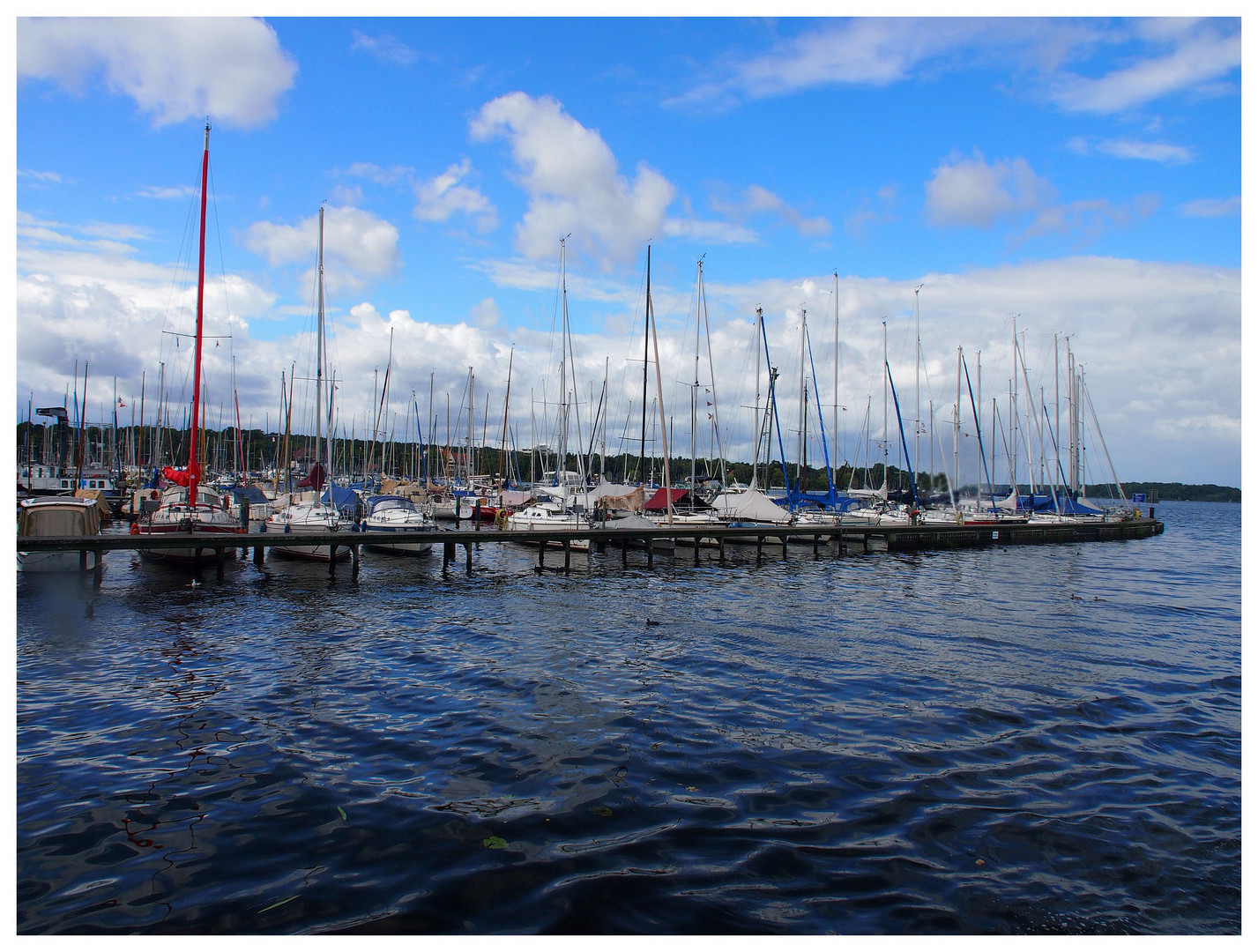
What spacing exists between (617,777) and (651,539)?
29.4 metres

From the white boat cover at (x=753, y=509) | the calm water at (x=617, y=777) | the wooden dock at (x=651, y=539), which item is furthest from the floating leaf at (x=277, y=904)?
the white boat cover at (x=753, y=509)

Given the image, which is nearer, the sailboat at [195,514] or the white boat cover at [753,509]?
the sailboat at [195,514]

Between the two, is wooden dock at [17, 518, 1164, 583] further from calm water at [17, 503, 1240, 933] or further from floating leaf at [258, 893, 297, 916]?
floating leaf at [258, 893, 297, 916]

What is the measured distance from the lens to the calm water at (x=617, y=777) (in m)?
7.08

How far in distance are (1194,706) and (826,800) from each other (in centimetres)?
1013

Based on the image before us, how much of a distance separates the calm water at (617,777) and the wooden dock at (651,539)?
603 centimetres

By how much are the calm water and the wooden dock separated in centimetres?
603

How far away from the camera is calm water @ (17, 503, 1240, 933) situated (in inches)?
279

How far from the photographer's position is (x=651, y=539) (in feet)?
129

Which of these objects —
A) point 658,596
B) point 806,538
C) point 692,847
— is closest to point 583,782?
point 692,847

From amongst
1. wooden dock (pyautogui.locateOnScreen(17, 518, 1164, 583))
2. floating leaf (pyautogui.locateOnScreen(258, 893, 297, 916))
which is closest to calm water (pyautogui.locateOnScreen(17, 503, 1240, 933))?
floating leaf (pyautogui.locateOnScreen(258, 893, 297, 916))

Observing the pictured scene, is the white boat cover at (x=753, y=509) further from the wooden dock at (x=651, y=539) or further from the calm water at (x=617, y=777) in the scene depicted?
the calm water at (x=617, y=777)

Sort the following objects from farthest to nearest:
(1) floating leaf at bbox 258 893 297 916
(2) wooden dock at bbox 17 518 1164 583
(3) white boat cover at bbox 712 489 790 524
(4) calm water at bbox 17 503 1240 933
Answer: (3) white boat cover at bbox 712 489 790 524 → (2) wooden dock at bbox 17 518 1164 583 → (4) calm water at bbox 17 503 1240 933 → (1) floating leaf at bbox 258 893 297 916

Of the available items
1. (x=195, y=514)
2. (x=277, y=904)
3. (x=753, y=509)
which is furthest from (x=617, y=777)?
(x=753, y=509)
